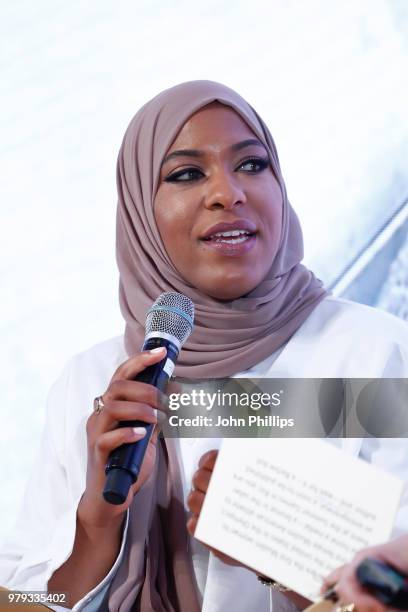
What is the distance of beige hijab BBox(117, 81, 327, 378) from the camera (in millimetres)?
1338

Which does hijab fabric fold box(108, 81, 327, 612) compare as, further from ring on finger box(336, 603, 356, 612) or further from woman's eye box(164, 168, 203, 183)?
ring on finger box(336, 603, 356, 612)

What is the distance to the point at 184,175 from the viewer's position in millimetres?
1371

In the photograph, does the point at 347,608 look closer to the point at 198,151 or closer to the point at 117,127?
the point at 198,151

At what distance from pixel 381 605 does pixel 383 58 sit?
1.13 meters

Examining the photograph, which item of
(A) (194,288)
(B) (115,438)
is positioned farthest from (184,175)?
(B) (115,438)

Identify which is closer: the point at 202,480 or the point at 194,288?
the point at 202,480

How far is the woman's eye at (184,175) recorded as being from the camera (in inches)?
53.6

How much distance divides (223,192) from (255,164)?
113mm

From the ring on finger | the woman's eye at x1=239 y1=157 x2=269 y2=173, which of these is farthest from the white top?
the ring on finger

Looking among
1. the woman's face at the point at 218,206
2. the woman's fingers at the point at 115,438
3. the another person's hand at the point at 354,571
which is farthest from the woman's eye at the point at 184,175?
the another person's hand at the point at 354,571

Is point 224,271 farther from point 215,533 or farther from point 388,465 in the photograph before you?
point 215,533

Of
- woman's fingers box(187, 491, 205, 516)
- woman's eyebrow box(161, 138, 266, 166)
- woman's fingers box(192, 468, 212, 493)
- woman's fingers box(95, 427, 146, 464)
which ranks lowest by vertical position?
woman's fingers box(187, 491, 205, 516)

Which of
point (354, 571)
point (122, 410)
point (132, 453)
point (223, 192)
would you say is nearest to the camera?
point (354, 571)

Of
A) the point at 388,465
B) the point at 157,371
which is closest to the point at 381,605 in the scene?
the point at 157,371
